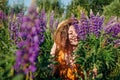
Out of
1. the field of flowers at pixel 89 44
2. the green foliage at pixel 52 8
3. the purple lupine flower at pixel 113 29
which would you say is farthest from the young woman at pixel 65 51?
the green foliage at pixel 52 8

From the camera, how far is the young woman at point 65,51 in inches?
226

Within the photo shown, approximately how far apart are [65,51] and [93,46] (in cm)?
56

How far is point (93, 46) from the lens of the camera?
18.1 ft

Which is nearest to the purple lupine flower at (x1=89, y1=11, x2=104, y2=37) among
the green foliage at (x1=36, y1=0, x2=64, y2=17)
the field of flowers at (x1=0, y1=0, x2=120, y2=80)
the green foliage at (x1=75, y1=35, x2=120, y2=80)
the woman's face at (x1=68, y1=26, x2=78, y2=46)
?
the field of flowers at (x1=0, y1=0, x2=120, y2=80)

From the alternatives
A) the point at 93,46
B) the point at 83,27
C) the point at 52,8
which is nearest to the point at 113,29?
the point at 93,46

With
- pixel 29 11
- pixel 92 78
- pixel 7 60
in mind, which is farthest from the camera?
pixel 92 78

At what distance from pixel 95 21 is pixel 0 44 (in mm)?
1309

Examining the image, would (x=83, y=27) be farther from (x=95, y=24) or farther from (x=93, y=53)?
(x=93, y=53)

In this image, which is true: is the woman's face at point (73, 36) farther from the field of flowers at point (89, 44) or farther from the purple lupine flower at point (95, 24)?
the purple lupine flower at point (95, 24)

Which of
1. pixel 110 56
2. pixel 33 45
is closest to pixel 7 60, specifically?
pixel 33 45

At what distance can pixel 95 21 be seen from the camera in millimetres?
5289

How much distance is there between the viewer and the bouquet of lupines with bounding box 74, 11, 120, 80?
5316mm

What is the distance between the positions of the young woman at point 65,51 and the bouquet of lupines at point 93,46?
190 millimetres

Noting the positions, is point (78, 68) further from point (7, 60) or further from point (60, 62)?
point (7, 60)
